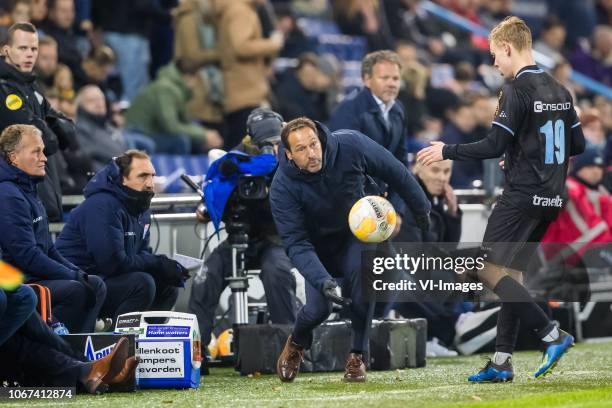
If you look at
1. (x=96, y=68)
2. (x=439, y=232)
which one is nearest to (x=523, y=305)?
(x=439, y=232)

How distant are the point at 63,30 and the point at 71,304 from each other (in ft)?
18.3

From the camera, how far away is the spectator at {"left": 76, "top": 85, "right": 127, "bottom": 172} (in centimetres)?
1344

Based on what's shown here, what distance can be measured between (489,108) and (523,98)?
8873mm

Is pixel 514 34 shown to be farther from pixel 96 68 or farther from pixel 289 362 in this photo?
pixel 96 68

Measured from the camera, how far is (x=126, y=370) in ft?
29.4

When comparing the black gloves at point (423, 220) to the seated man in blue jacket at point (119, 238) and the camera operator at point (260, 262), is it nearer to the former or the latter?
the camera operator at point (260, 262)

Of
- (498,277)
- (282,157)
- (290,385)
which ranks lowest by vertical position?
(290,385)

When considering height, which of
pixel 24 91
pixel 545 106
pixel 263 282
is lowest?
pixel 263 282

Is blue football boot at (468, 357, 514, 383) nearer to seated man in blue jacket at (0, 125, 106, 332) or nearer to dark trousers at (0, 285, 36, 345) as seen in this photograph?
seated man in blue jacket at (0, 125, 106, 332)

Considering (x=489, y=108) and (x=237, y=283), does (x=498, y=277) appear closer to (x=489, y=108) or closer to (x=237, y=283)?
(x=237, y=283)

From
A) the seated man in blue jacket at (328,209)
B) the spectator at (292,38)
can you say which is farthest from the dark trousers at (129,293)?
the spectator at (292,38)

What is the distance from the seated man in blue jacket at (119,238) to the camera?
1042 centimetres

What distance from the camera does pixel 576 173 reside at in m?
14.8

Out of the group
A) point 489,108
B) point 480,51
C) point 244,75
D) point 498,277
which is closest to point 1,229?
point 498,277
